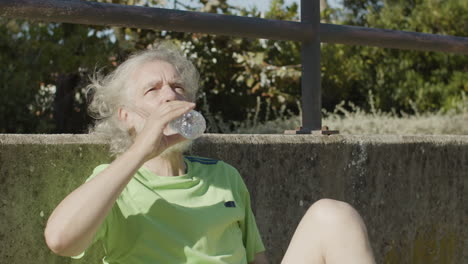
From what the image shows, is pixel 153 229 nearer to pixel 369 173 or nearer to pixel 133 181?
pixel 133 181

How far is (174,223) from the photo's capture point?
6.79 ft

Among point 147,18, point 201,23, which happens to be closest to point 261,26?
point 201,23

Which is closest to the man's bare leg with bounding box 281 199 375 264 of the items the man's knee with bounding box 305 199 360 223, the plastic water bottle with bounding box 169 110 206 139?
the man's knee with bounding box 305 199 360 223

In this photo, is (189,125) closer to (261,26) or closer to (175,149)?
(175,149)

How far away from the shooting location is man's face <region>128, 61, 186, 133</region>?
2203mm

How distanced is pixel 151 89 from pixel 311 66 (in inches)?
38.3

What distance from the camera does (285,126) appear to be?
609cm

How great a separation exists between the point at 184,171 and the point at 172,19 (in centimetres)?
65

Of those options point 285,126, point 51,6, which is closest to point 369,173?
point 51,6

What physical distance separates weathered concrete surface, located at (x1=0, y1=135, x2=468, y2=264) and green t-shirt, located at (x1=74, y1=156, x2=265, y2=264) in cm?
15

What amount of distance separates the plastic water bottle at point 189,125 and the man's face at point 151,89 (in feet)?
0.40

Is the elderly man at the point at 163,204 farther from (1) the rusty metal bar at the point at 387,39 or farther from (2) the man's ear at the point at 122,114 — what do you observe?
(1) the rusty metal bar at the point at 387,39

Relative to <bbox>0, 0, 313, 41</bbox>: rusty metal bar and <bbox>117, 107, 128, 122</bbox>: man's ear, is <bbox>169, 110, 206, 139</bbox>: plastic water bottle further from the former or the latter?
<bbox>0, 0, 313, 41</bbox>: rusty metal bar

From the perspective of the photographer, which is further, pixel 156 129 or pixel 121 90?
pixel 121 90
